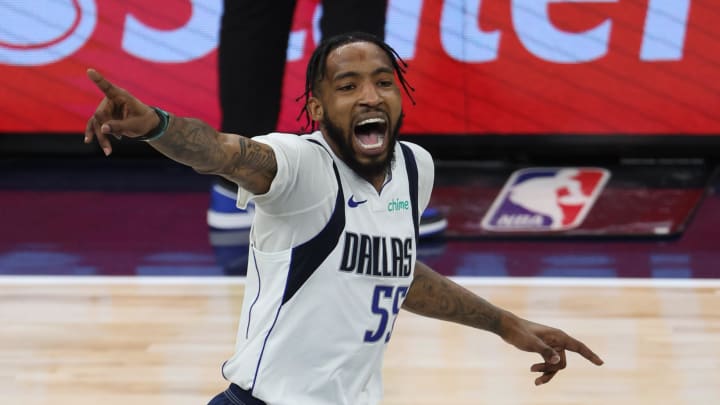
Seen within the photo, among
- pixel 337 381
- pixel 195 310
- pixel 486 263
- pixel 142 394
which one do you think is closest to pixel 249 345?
pixel 337 381

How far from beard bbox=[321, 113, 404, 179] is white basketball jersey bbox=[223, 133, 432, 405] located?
1cm

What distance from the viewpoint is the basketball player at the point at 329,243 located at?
6.12 feet

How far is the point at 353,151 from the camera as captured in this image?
6.25 ft

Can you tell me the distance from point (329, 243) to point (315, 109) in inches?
8.5

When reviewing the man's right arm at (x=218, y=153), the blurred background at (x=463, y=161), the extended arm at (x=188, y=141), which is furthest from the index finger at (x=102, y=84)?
the blurred background at (x=463, y=161)

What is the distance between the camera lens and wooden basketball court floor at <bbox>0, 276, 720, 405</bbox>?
2.92 metres

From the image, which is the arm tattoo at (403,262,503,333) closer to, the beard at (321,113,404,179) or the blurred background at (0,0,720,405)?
the beard at (321,113,404,179)

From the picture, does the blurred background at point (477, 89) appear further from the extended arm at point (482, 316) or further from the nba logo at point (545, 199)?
the extended arm at point (482, 316)

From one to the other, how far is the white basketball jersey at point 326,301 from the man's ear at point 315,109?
0.04m

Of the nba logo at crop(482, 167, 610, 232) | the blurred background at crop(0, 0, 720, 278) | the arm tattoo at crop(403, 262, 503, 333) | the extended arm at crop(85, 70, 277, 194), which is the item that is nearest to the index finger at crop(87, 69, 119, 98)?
the extended arm at crop(85, 70, 277, 194)

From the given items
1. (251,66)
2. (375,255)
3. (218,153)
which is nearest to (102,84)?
(218,153)

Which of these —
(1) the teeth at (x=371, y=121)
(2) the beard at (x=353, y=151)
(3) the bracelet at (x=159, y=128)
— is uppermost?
(3) the bracelet at (x=159, y=128)

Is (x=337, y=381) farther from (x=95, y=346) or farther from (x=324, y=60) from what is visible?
(x=95, y=346)

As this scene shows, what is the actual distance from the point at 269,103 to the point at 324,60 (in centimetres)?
228
